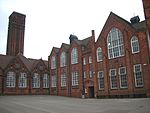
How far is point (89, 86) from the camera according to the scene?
36938 millimetres

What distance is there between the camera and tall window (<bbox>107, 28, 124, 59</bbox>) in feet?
106

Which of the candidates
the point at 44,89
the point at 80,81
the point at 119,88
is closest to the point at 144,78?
the point at 119,88

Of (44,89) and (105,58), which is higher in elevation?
(105,58)

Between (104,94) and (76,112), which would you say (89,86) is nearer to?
(104,94)

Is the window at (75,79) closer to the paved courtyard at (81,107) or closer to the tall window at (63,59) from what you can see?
the tall window at (63,59)

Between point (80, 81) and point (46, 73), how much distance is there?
45.8ft

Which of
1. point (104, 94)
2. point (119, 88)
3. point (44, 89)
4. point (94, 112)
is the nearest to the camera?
point (94, 112)

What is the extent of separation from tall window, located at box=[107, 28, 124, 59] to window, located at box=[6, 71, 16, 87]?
23.7 m

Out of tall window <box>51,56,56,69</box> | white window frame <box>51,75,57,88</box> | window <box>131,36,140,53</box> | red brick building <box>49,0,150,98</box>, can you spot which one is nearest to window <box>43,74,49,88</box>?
white window frame <box>51,75,57,88</box>

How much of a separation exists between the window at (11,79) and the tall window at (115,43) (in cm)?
2370

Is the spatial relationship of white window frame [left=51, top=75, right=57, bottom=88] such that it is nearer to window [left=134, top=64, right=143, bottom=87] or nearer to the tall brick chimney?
the tall brick chimney

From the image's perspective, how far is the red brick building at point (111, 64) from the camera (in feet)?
94.9

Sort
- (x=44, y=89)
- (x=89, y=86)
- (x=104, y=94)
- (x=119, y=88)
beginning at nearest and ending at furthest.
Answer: (x=119, y=88) < (x=104, y=94) < (x=89, y=86) < (x=44, y=89)

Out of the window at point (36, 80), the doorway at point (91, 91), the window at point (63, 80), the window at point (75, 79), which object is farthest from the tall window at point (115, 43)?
the window at point (36, 80)
